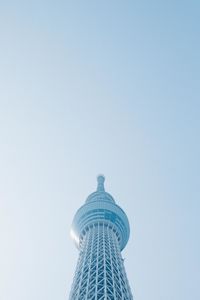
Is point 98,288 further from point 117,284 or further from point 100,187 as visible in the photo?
point 100,187

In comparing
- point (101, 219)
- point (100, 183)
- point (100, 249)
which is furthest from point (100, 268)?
point (100, 183)

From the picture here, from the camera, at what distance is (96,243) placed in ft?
213

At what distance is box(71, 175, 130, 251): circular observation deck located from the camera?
72.4 m

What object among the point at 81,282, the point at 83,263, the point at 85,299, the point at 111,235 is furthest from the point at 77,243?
the point at 85,299

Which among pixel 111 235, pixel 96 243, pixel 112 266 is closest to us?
pixel 112 266

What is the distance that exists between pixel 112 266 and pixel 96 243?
7.33 metres

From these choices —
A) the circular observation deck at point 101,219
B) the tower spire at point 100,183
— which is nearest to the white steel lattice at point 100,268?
the circular observation deck at point 101,219

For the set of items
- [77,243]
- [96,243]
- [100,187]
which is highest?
[100,187]

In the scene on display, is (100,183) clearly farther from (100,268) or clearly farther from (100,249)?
(100,268)

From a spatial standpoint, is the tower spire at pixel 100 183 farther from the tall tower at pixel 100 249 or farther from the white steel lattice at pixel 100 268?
the white steel lattice at pixel 100 268

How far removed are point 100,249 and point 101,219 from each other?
9.70 meters

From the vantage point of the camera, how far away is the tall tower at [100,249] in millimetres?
50906

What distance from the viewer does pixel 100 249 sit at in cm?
6284

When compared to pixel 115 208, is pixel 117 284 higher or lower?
lower
